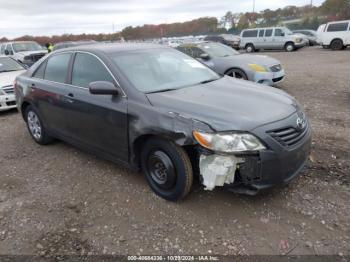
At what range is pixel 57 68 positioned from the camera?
15.2 ft

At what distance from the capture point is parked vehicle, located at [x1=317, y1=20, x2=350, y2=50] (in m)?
21.2

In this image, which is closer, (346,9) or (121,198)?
(121,198)

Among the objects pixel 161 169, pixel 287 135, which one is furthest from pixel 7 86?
pixel 287 135

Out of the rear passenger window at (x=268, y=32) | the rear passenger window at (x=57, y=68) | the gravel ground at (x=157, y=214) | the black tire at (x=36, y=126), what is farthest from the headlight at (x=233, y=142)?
the rear passenger window at (x=268, y=32)

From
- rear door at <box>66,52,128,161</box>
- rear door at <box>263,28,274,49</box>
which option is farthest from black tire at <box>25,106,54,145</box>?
rear door at <box>263,28,274,49</box>

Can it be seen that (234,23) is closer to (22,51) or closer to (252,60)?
(22,51)

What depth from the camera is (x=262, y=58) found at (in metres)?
8.70

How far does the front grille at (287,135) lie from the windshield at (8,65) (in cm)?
Result: 803

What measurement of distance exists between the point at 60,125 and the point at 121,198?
5.42ft

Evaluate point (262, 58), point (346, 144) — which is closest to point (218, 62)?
point (262, 58)

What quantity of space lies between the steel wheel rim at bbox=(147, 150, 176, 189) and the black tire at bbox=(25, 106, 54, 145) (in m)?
2.44

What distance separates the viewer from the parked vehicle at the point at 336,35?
837 inches

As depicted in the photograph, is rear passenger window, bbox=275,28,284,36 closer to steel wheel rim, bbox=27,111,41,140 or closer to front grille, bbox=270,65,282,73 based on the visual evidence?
front grille, bbox=270,65,282,73

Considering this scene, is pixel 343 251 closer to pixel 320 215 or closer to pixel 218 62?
pixel 320 215
